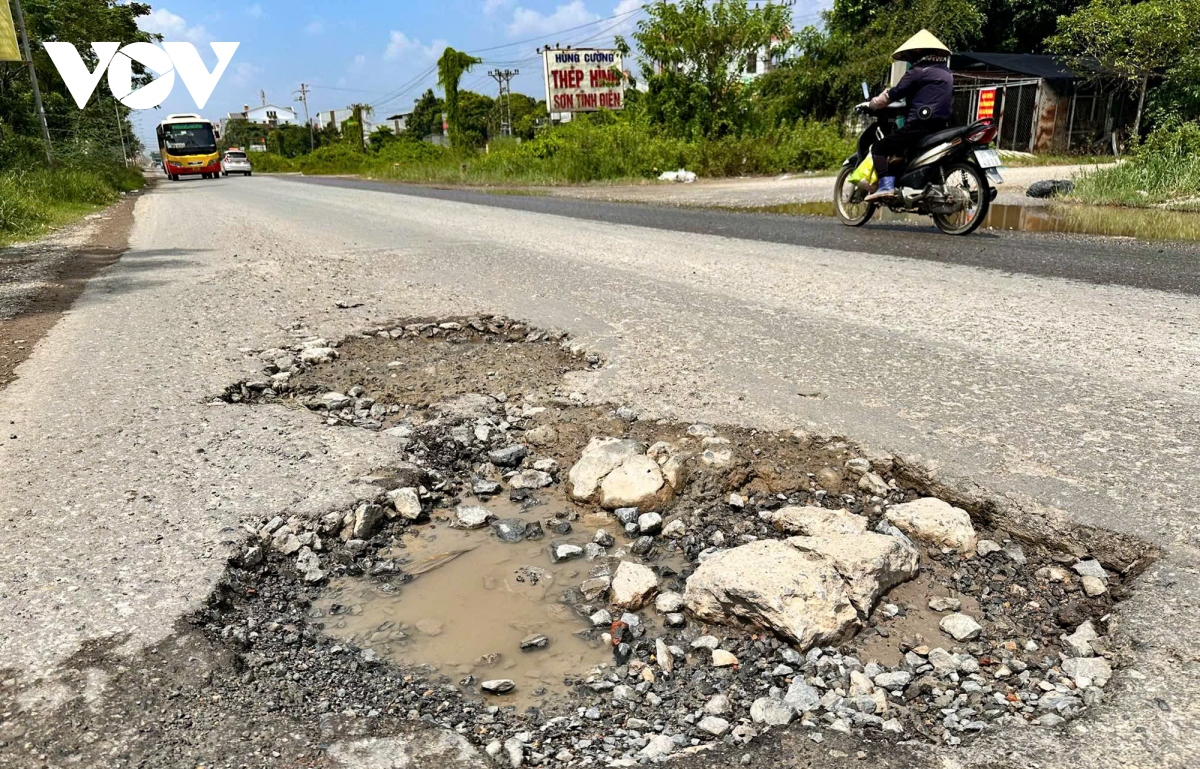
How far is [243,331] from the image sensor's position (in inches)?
182

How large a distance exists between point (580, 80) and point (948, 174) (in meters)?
33.5

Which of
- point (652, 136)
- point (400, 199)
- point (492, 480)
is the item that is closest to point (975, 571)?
point (492, 480)

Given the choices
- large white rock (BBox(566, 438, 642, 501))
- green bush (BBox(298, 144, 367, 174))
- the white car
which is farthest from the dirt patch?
the white car

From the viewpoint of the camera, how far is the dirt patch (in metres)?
4.51

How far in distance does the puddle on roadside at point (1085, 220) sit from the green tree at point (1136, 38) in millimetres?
11861

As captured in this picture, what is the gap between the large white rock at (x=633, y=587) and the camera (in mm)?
2016

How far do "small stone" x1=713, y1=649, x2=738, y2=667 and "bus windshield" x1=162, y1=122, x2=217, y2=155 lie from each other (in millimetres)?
39063

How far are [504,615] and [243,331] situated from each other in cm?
329

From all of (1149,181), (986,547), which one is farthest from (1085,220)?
(986,547)

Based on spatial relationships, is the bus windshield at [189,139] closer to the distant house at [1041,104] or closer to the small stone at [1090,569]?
the distant house at [1041,104]

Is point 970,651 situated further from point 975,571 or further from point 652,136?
point 652,136

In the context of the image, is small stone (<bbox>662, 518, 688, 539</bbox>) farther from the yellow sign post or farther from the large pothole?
the yellow sign post

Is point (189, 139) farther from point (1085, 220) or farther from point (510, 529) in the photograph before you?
point (510, 529)

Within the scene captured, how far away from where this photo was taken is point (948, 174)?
23.7ft
